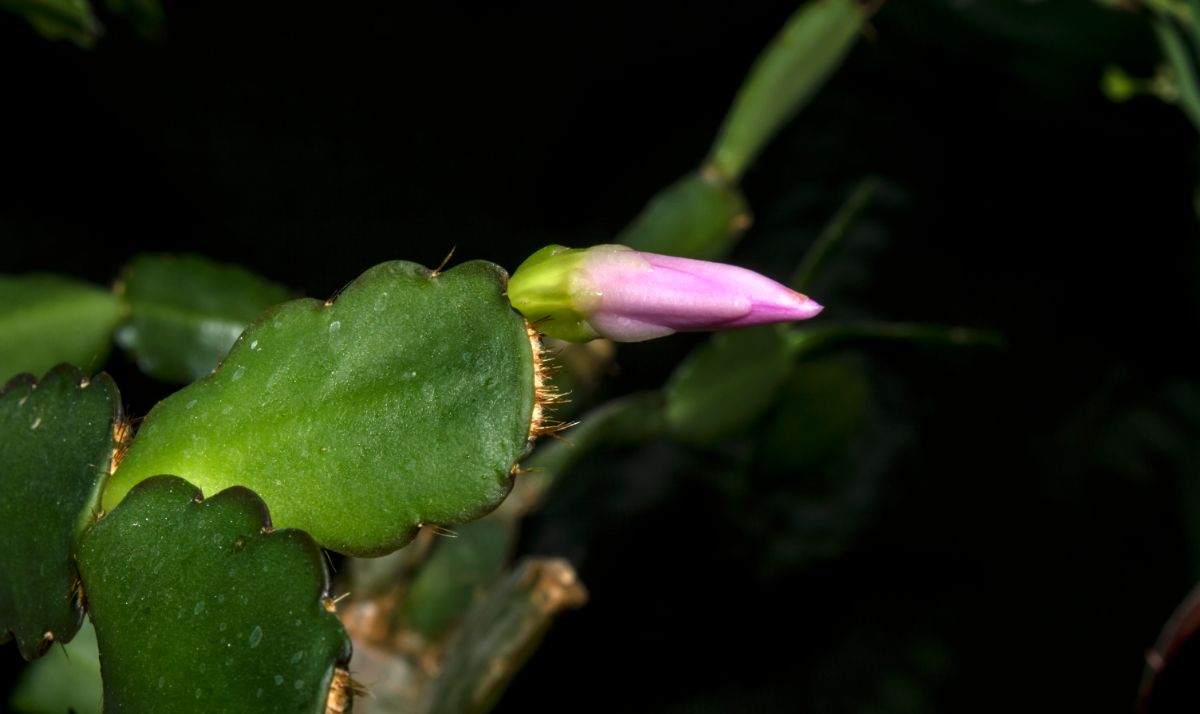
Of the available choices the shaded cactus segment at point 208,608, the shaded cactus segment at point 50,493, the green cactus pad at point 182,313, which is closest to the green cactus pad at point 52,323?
the green cactus pad at point 182,313

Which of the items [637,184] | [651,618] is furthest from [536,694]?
[637,184]

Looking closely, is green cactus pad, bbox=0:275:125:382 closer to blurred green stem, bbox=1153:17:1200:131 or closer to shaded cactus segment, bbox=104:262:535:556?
shaded cactus segment, bbox=104:262:535:556

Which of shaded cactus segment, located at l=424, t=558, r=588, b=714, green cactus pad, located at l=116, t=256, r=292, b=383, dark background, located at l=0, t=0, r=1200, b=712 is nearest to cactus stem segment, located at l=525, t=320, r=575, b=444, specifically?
shaded cactus segment, located at l=424, t=558, r=588, b=714

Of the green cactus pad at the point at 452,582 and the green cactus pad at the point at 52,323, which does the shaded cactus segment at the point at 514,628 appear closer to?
the green cactus pad at the point at 452,582

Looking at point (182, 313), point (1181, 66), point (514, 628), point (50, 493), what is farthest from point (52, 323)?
point (1181, 66)

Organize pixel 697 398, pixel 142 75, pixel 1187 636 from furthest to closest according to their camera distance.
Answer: pixel 142 75 < pixel 697 398 < pixel 1187 636

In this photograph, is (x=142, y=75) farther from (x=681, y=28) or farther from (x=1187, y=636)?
(x=1187, y=636)

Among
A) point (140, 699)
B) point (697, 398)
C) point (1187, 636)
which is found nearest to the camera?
point (140, 699)

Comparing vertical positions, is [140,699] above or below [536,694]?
above
